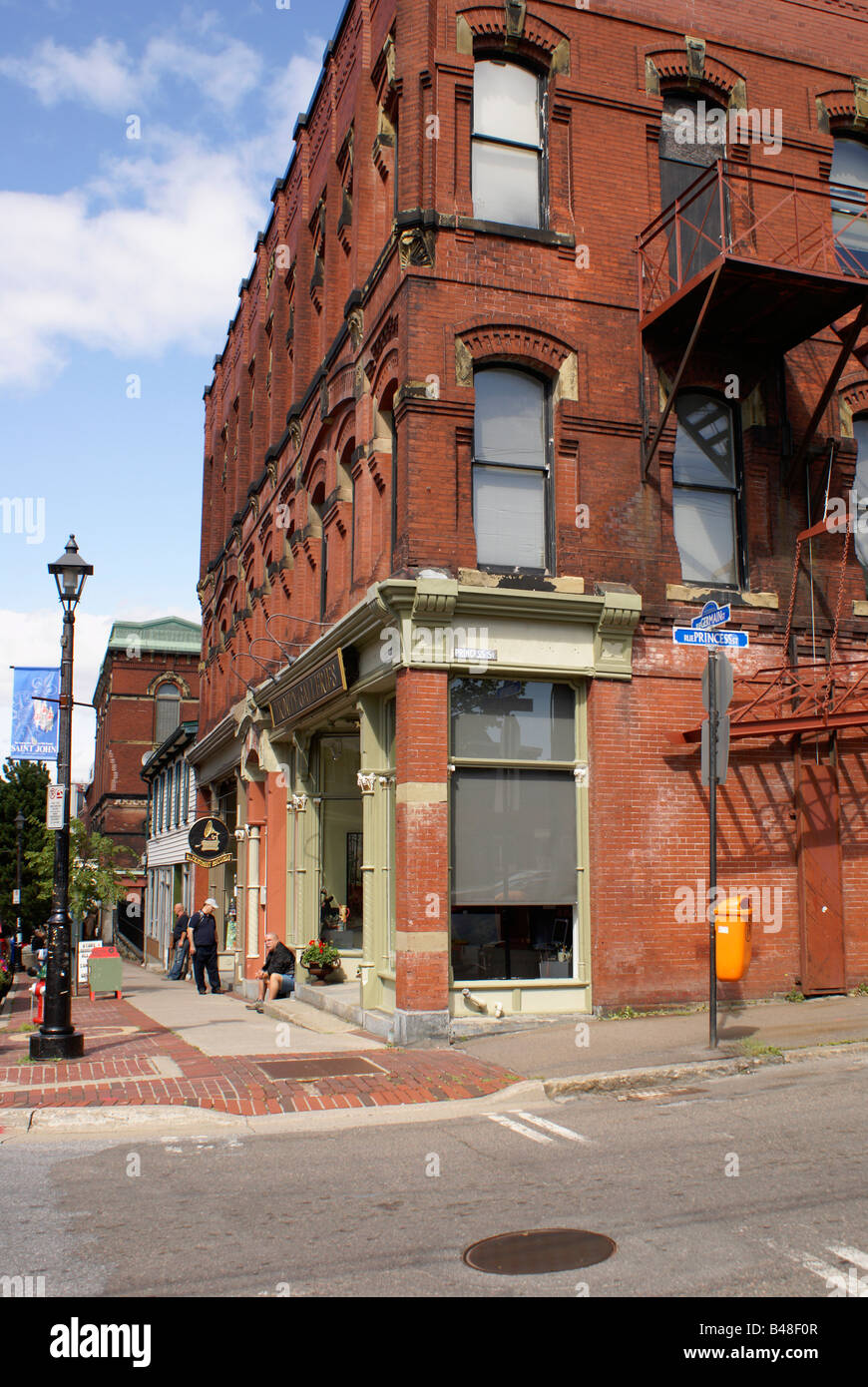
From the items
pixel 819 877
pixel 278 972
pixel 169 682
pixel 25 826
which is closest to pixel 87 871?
pixel 278 972

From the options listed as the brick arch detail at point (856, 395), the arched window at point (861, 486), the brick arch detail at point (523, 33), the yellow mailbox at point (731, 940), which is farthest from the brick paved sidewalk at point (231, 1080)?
the brick arch detail at point (523, 33)

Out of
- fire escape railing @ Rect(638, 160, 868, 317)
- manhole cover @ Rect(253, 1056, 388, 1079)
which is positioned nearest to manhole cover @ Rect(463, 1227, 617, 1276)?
manhole cover @ Rect(253, 1056, 388, 1079)

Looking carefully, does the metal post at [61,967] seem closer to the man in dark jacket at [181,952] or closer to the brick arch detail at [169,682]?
the man in dark jacket at [181,952]

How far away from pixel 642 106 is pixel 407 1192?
44.5 ft

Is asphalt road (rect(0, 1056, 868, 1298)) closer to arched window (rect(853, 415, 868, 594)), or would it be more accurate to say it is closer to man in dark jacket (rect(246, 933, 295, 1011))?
arched window (rect(853, 415, 868, 594))

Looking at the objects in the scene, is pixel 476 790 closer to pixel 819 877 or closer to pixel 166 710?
pixel 819 877

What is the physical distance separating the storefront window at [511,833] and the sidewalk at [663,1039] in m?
0.97

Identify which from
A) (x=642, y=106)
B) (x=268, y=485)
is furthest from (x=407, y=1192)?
(x=268, y=485)

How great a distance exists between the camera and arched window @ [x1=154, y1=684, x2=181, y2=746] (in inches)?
2286

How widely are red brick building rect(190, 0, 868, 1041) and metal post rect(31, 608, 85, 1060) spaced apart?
3.47 metres

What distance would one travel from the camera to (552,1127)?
8.54 m

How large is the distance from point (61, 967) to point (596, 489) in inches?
319

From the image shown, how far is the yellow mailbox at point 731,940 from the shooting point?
40.5 ft

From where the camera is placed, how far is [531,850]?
520 inches
